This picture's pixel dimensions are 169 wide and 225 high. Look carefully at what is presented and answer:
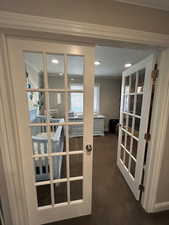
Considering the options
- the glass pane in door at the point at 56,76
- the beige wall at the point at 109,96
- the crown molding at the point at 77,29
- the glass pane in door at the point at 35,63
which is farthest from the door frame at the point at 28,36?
the beige wall at the point at 109,96

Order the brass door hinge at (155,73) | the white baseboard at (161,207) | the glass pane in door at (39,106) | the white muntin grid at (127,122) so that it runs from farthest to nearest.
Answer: the white muntin grid at (127,122) < the white baseboard at (161,207) < the brass door hinge at (155,73) < the glass pane in door at (39,106)

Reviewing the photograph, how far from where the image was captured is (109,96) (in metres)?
4.88

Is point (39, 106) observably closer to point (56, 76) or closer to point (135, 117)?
point (56, 76)

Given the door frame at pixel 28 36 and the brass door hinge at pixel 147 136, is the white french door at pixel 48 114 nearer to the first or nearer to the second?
the door frame at pixel 28 36

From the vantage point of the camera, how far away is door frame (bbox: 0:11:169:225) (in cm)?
85

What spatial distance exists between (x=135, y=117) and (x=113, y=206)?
4.27 ft

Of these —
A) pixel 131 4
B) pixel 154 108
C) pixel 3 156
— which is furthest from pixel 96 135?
pixel 131 4

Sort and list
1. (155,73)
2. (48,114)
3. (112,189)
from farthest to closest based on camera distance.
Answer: (112,189) < (155,73) < (48,114)

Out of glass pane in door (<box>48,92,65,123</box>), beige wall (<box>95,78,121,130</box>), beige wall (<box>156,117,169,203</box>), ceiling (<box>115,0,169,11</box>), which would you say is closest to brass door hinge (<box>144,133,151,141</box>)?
beige wall (<box>156,117,169,203</box>)

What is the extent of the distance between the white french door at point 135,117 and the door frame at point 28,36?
16cm

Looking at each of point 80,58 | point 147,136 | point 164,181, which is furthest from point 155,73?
point 164,181

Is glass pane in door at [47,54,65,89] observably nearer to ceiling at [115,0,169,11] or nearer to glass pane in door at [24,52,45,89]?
glass pane in door at [24,52,45,89]

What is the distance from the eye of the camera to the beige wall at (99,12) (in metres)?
0.83

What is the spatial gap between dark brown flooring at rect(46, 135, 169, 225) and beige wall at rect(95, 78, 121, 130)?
115 inches
